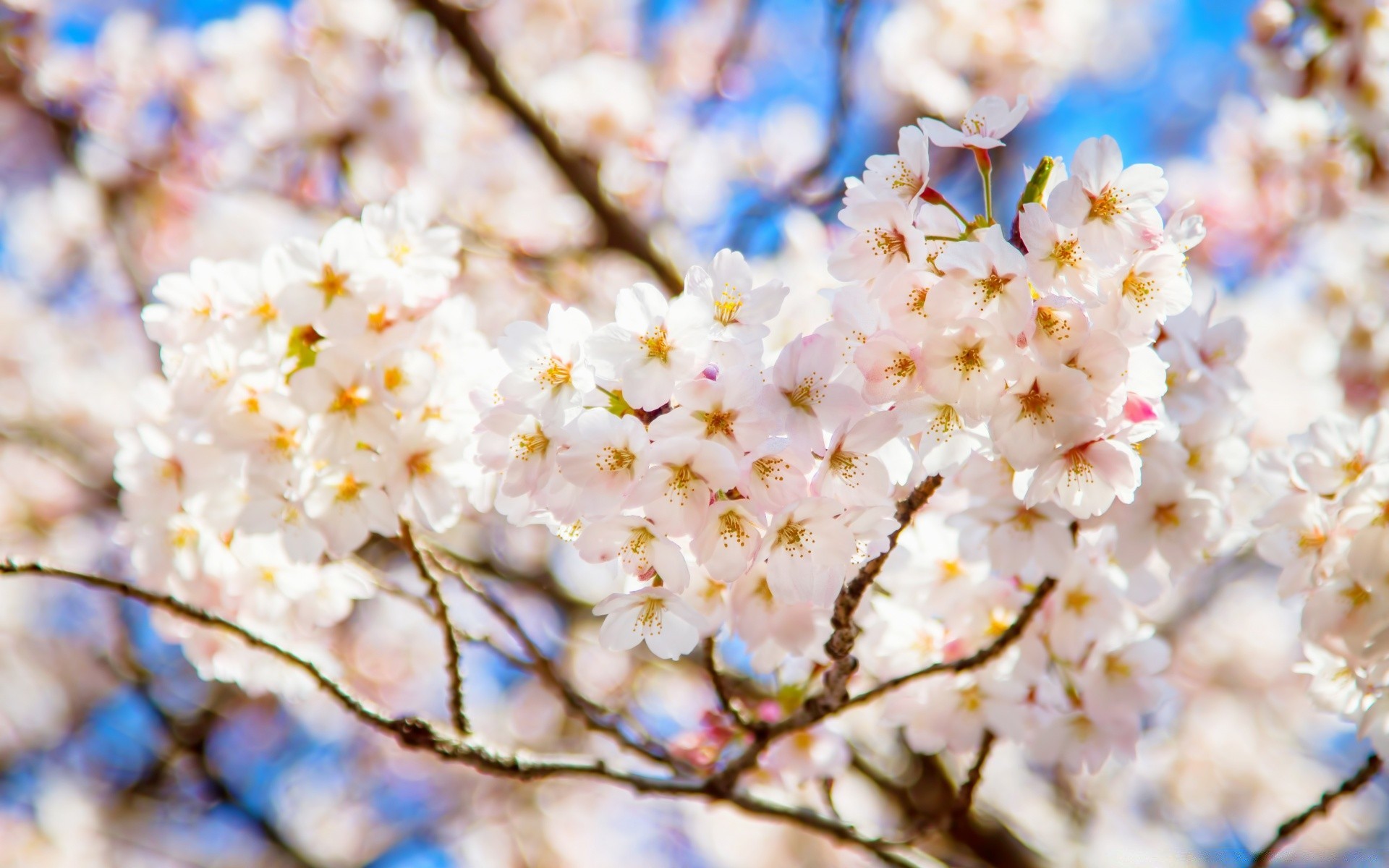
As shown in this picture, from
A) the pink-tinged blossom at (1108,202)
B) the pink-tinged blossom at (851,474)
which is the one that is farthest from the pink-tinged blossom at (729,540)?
the pink-tinged blossom at (1108,202)

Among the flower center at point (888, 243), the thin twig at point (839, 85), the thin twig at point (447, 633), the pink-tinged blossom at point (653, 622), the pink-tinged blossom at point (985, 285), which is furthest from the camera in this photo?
the thin twig at point (839, 85)

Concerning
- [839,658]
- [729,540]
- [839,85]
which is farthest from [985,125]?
[839,85]

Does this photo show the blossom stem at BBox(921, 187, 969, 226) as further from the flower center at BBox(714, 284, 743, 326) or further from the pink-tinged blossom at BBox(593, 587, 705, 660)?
the pink-tinged blossom at BBox(593, 587, 705, 660)

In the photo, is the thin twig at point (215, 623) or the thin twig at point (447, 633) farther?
the thin twig at point (447, 633)

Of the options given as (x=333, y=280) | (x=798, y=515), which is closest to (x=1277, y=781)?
(x=798, y=515)

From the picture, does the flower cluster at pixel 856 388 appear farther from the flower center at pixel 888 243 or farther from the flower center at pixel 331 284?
the flower center at pixel 331 284

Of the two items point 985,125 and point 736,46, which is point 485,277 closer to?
point 736,46
